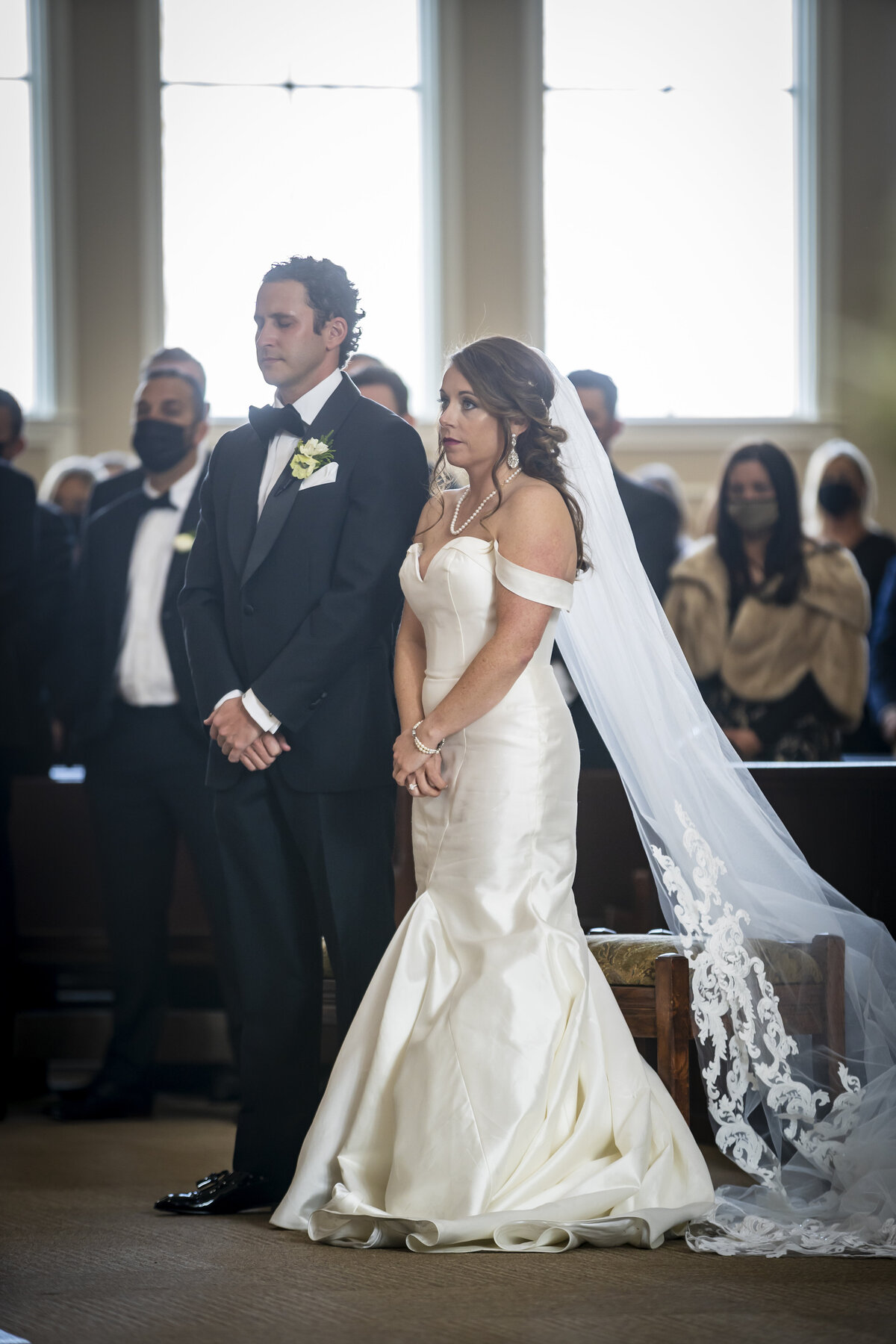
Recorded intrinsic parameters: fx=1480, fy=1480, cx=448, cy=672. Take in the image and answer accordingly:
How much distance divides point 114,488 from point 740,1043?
2631 millimetres

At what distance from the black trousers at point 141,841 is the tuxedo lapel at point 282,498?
45.4 inches

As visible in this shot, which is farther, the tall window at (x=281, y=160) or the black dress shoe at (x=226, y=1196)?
the tall window at (x=281, y=160)

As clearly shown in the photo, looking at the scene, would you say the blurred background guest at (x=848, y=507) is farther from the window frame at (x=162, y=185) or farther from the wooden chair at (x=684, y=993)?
the window frame at (x=162, y=185)

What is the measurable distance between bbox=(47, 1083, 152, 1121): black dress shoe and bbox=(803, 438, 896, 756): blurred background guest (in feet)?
Answer: 9.48

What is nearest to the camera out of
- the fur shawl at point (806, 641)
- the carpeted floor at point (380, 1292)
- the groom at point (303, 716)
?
the carpeted floor at point (380, 1292)

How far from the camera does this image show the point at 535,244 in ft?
31.5

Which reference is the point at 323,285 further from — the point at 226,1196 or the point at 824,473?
the point at 824,473

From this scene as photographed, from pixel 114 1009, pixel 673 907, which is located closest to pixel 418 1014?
pixel 673 907

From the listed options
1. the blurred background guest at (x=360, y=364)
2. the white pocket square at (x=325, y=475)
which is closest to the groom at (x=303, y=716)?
the white pocket square at (x=325, y=475)

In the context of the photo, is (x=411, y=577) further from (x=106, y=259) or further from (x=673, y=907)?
(x=106, y=259)

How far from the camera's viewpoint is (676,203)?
9852 mm

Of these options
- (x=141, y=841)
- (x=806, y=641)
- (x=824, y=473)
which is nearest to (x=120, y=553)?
(x=141, y=841)

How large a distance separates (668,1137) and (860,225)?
831 cm

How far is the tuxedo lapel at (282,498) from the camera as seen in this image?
3.02 m
